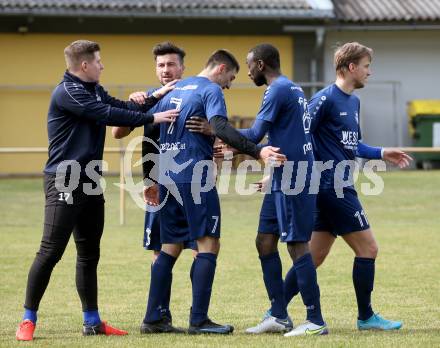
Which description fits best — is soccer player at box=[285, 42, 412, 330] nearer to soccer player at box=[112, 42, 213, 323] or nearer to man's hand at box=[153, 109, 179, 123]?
man's hand at box=[153, 109, 179, 123]

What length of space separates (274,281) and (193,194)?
0.89m

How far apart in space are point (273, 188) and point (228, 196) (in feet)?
43.7

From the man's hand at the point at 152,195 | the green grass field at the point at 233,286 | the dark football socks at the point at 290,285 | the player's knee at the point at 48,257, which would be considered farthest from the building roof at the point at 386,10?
the player's knee at the point at 48,257

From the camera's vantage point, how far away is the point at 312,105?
308 inches

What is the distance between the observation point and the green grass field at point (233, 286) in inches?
292

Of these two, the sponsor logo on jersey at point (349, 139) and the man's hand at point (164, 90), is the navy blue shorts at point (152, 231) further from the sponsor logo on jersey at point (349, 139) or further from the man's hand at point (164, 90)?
→ the sponsor logo on jersey at point (349, 139)

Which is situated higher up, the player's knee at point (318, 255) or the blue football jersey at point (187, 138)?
the blue football jersey at point (187, 138)

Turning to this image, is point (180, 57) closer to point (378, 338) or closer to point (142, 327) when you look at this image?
point (142, 327)

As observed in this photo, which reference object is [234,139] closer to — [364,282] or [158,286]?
[158,286]

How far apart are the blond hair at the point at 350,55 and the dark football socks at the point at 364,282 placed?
146 cm

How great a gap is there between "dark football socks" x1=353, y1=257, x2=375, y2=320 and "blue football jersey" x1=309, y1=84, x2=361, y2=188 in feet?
2.16

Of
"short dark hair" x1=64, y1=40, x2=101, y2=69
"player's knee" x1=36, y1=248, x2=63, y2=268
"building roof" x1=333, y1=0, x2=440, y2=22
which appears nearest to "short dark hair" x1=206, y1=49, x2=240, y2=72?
"short dark hair" x1=64, y1=40, x2=101, y2=69

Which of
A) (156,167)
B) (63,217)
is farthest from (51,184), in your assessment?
(156,167)

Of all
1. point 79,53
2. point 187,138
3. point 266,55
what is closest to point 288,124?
point 266,55
